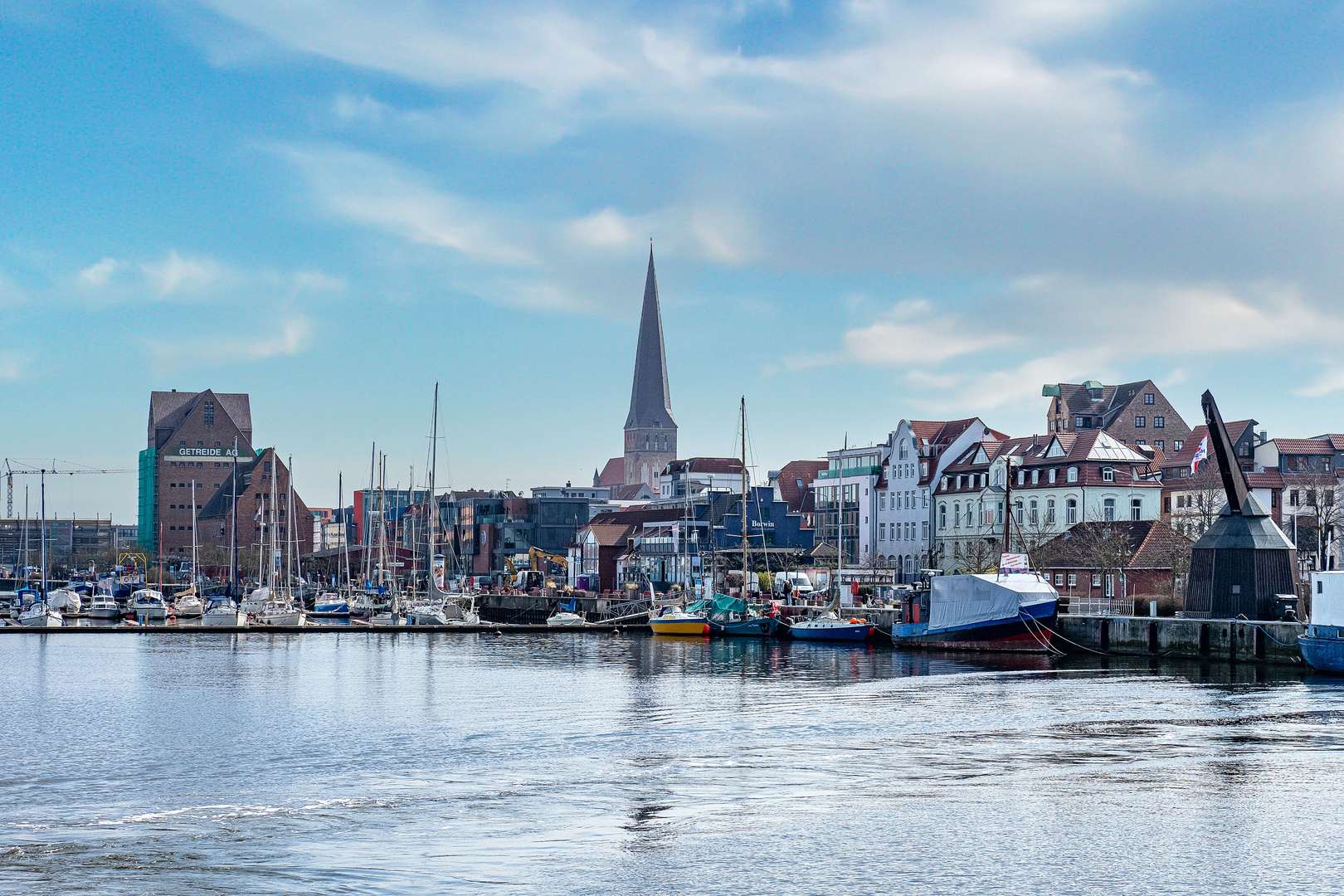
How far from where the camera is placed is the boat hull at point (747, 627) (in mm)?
93562

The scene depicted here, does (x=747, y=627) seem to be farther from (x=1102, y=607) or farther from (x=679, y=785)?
(x=679, y=785)

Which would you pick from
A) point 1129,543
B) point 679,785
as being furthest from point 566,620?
point 679,785

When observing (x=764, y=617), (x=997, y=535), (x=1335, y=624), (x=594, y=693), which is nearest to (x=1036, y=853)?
(x=594, y=693)

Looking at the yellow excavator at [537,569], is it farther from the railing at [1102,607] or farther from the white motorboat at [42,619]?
the railing at [1102,607]

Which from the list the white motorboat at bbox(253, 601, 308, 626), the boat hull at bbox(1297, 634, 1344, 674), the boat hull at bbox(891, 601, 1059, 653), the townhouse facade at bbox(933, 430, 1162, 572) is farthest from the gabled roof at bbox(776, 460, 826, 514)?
the boat hull at bbox(1297, 634, 1344, 674)

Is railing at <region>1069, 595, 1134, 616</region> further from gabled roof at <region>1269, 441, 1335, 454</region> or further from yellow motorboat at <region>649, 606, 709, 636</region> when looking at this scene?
gabled roof at <region>1269, 441, 1335, 454</region>

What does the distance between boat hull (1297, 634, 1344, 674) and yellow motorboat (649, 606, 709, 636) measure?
4443cm

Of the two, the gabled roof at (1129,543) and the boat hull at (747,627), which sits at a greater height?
the gabled roof at (1129,543)

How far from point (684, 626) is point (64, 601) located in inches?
2455

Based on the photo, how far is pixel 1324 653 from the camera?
58.0m

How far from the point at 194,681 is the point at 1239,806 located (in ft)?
147

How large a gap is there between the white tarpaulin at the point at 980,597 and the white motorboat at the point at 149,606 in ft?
202

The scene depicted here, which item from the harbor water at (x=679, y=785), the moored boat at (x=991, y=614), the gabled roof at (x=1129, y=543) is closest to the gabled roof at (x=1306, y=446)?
the gabled roof at (x=1129, y=543)

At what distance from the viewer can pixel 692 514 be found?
5664 inches
